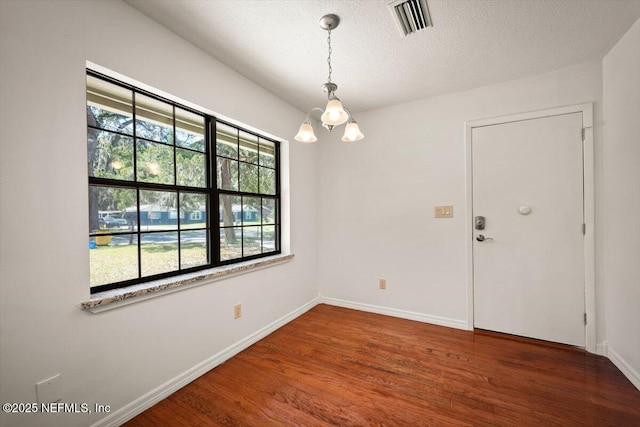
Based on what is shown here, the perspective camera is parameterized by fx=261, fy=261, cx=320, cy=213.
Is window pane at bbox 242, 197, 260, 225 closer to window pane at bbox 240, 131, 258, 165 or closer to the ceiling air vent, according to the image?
window pane at bbox 240, 131, 258, 165

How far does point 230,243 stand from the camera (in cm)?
242

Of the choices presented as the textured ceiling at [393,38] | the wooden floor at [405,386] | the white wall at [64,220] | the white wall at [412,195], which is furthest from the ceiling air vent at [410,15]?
the wooden floor at [405,386]

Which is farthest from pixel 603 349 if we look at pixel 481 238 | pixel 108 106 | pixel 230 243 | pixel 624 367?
pixel 108 106

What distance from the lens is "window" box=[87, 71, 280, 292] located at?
157cm

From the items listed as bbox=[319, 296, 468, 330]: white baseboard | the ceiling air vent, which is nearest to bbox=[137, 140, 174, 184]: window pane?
the ceiling air vent

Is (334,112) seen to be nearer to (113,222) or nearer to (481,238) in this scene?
(113,222)

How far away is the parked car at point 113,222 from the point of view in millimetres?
1586

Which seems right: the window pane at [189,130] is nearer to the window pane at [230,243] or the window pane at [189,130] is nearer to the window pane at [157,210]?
the window pane at [157,210]

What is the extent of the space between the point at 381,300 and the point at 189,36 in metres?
3.14

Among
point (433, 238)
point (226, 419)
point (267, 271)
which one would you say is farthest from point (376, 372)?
point (433, 238)

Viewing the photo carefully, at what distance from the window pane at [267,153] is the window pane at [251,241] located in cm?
72

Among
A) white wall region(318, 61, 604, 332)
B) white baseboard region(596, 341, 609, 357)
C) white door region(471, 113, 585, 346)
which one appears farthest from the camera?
white wall region(318, 61, 604, 332)

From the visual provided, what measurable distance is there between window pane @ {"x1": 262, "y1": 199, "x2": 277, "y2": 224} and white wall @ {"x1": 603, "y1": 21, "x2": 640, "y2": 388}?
116 inches

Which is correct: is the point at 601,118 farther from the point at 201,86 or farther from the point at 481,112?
the point at 201,86
